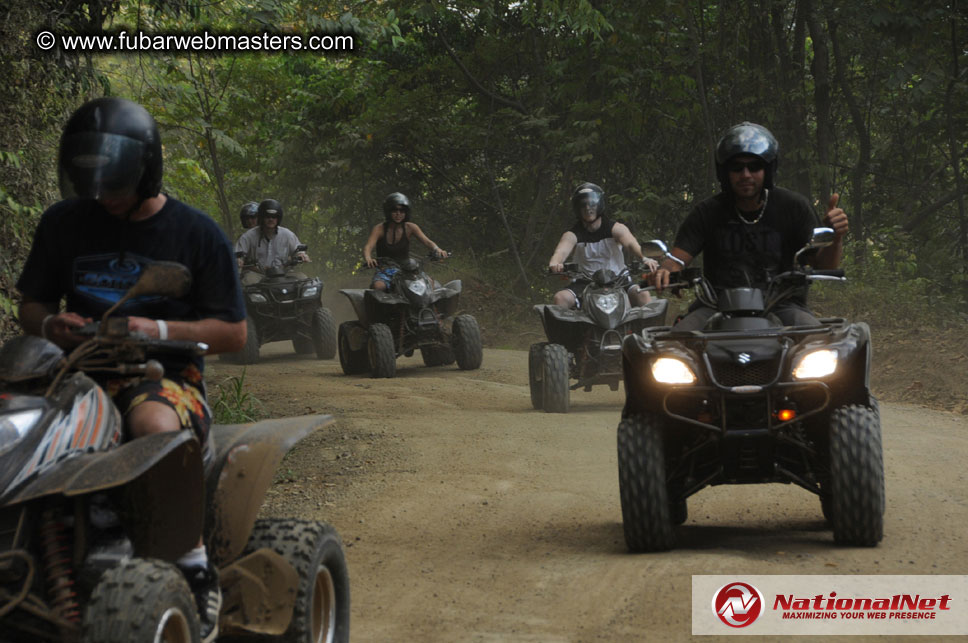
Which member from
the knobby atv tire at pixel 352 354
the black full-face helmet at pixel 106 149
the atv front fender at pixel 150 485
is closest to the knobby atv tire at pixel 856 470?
the atv front fender at pixel 150 485

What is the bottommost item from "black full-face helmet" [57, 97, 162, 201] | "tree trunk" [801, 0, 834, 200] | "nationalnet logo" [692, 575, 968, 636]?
"nationalnet logo" [692, 575, 968, 636]

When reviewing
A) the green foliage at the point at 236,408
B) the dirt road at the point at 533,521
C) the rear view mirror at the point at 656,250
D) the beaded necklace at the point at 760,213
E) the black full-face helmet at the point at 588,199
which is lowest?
the dirt road at the point at 533,521

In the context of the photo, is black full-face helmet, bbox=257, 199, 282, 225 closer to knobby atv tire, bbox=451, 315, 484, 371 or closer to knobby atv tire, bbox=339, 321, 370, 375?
knobby atv tire, bbox=339, 321, 370, 375

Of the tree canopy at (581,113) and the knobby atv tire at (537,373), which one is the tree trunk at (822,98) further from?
the knobby atv tire at (537,373)

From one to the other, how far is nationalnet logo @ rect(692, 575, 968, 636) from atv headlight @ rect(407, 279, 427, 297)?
10026 millimetres

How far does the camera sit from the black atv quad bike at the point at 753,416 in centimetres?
545

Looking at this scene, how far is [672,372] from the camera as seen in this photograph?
18.3 ft

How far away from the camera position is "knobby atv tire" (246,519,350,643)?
150 inches

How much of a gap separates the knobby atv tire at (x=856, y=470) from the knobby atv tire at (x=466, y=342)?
9410 millimetres

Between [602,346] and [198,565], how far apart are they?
26.5 ft

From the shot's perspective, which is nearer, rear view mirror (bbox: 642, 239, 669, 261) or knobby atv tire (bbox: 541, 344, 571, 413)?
rear view mirror (bbox: 642, 239, 669, 261)

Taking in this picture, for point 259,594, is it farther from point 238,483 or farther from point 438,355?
point 438,355

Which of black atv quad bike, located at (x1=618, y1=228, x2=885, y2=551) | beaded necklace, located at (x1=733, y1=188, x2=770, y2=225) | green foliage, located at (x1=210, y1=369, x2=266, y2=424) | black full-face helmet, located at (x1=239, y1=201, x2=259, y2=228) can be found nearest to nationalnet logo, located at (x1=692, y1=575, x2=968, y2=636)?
black atv quad bike, located at (x1=618, y1=228, x2=885, y2=551)

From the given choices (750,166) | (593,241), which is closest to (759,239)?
(750,166)
